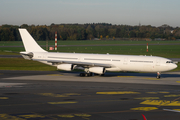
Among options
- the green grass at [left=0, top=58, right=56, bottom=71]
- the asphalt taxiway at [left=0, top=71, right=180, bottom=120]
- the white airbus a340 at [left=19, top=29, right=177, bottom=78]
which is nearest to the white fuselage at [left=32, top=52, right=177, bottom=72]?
the white airbus a340 at [left=19, top=29, right=177, bottom=78]

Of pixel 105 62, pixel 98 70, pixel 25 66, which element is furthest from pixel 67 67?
pixel 25 66

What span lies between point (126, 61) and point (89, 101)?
64.7ft

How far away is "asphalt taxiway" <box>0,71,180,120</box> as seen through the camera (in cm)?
2189

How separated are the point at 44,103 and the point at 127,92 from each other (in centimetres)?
1148

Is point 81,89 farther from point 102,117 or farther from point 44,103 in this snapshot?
point 102,117

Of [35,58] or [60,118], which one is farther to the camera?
[35,58]

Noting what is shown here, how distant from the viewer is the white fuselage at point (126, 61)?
44.1 metres

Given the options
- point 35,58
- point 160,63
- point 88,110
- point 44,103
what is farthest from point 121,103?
point 35,58

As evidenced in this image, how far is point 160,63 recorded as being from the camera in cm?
4403

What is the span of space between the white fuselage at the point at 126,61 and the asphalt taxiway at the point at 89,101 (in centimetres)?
549

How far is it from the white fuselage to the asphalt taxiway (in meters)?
5.49

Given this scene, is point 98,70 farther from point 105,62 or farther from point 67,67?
point 67,67

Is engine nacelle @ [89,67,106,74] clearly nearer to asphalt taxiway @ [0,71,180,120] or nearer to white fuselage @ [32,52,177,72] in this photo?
white fuselage @ [32,52,177,72]

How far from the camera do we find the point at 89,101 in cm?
2728
